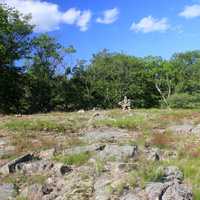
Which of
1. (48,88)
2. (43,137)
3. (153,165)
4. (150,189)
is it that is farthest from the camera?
(48,88)

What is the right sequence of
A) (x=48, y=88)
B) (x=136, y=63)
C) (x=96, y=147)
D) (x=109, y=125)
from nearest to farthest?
(x=96, y=147), (x=109, y=125), (x=48, y=88), (x=136, y=63)

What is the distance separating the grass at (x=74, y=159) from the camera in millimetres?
12289

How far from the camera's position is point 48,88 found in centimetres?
7225

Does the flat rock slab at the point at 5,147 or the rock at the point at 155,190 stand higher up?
the flat rock slab at the point at 5,147

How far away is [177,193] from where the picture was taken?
9.38m

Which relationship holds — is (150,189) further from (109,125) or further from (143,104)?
(143,104)

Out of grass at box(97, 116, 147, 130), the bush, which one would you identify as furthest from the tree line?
grass at box(97, 116, 147, 130)

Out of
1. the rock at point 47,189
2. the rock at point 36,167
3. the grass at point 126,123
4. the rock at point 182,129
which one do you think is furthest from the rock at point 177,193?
the grass at point 126,123

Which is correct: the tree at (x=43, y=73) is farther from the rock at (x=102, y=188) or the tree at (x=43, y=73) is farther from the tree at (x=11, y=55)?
the rock at (x=102, y=188)

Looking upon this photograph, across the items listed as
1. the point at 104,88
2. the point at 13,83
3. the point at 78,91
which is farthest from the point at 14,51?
the point at 104,88

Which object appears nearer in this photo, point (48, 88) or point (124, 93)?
point (48, 88)

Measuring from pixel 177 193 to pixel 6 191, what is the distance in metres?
3.83

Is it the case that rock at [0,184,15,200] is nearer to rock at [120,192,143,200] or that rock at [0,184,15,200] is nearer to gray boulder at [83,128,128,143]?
rock at [120,192,143,200]

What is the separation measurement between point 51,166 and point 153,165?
2595 mm
